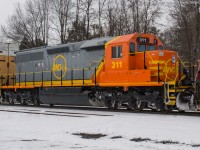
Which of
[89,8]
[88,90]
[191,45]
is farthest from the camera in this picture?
[89,8]

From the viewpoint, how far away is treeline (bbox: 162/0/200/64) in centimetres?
3403

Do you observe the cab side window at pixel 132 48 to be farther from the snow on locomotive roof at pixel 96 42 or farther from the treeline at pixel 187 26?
the treeline at pixel 187 26

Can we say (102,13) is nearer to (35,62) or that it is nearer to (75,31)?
(75,31)

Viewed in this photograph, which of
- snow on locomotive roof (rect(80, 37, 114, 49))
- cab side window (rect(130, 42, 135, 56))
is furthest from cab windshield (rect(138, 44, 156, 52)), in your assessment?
snow on locomotive roof (rect(80, 37, 114, 49))

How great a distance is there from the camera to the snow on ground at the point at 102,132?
835 cm

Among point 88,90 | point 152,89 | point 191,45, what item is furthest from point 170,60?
point 191,45

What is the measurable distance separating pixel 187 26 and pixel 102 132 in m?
28.2

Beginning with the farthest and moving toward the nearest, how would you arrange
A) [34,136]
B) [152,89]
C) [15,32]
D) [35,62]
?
[15,32], [35,62], [152,89], [34,136]

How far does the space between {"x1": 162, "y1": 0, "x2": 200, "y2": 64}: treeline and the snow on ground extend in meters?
22.0

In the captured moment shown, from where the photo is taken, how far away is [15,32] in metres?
51.9

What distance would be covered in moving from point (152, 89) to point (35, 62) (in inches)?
404

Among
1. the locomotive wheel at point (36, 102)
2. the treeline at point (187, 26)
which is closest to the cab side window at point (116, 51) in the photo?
the locomotive wheel at point (36, 102)

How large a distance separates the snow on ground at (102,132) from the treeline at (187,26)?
22.0m

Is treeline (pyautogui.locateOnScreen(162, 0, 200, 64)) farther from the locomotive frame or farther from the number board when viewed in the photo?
the number board
